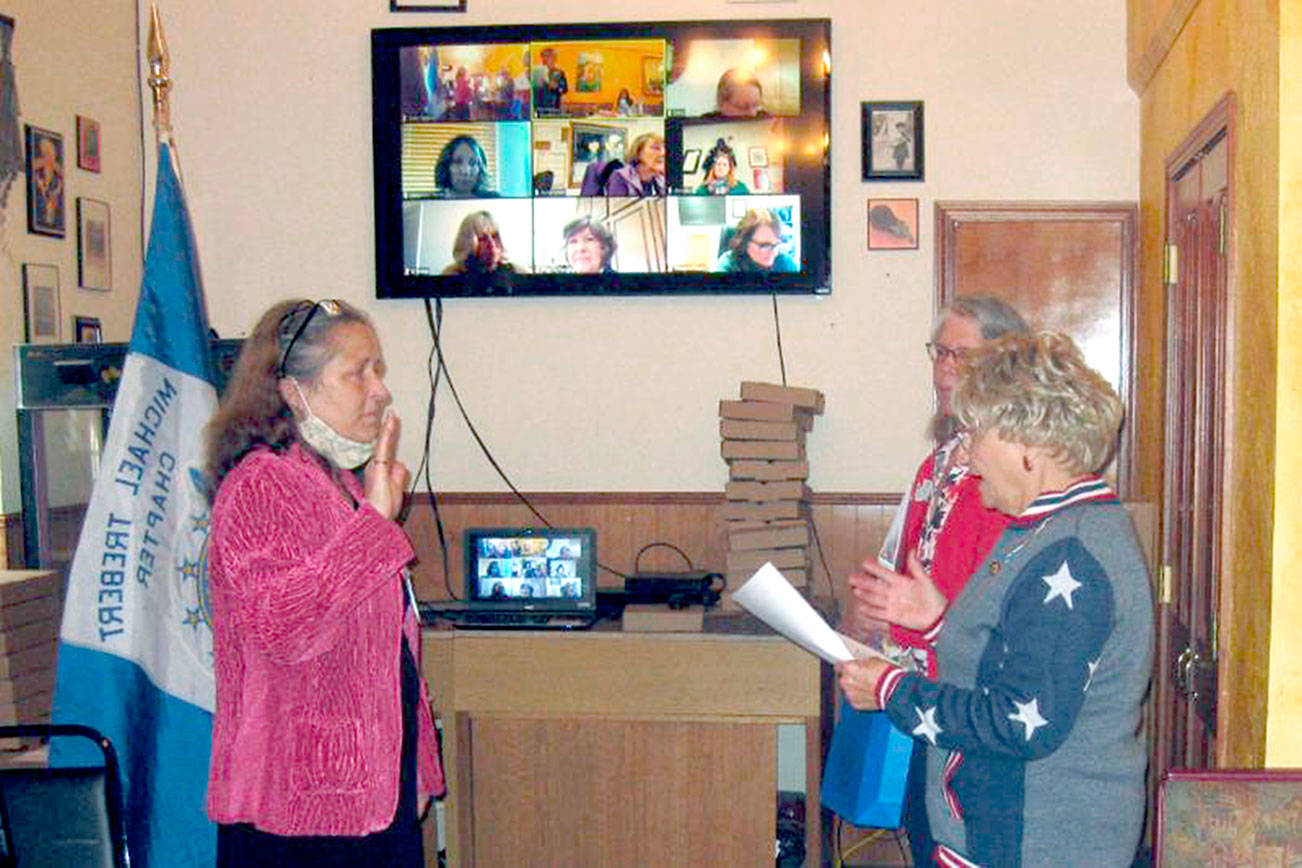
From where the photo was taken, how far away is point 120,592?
2.82 metres

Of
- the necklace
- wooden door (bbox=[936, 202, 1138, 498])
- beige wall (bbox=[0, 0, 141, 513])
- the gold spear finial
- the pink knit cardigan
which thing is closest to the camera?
the necklace

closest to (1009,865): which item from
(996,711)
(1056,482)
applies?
(996,711)

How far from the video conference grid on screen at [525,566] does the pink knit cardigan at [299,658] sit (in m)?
1.76

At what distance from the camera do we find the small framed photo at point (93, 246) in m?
3.91

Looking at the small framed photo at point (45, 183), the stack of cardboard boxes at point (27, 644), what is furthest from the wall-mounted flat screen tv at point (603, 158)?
the stack of cardboard boxes at point (27, 644)

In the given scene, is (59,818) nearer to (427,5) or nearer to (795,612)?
(795,612)

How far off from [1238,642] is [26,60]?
3.33m

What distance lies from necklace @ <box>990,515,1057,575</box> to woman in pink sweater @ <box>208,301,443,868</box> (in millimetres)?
917

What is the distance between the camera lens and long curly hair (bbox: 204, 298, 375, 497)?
84.3 inches

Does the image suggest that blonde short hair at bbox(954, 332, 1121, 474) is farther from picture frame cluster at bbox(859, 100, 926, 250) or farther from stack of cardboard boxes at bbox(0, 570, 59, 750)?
picture frame cluster at bbox(859, 100, 926, 250)

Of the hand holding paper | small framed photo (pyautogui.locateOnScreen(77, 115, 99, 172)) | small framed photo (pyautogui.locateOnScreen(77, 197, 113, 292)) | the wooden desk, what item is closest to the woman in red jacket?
the hand holding paper

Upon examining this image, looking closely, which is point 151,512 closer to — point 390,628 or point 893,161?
point 390,628

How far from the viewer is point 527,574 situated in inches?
153

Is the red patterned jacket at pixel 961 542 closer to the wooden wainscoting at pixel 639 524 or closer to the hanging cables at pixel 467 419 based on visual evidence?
the wooden wainscoting at pixel 639 524
